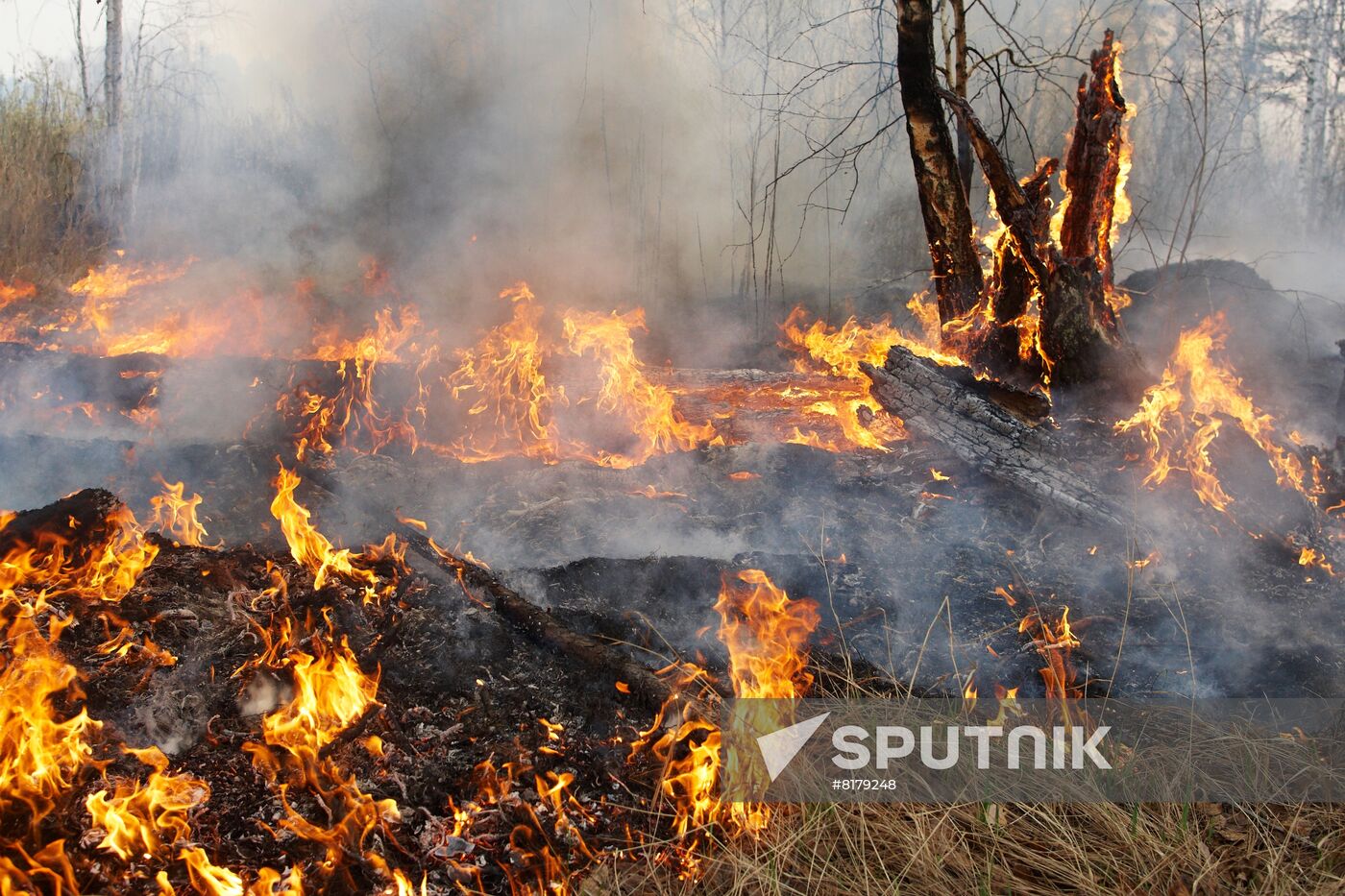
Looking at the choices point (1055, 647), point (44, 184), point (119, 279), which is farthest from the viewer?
point (44, 184)

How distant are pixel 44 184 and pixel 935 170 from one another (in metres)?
11.4

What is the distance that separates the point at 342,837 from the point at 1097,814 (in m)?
2.41

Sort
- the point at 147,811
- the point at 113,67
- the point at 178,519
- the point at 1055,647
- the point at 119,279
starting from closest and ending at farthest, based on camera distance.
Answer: the point at 147,811, the point at 1055,647, the point at 178,519, the point at 119,279, the point at 113,67

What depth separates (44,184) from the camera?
35.1 ft

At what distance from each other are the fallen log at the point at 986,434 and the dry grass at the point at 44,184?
1050 centimetres

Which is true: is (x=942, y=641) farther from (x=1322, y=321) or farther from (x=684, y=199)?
(x=684, y=199)

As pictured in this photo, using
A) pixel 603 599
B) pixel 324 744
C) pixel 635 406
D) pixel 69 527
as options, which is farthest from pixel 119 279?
pixel 324 744

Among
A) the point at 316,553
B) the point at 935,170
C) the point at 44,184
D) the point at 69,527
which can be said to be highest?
the point at 44,184

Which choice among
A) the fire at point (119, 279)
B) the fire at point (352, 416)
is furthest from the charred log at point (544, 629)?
the fire at point (119, 279)

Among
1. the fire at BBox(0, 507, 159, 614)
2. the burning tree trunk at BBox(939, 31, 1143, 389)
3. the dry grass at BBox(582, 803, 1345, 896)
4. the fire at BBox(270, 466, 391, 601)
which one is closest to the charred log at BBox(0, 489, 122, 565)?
the fire at BBox(0, 507, 159, 614)

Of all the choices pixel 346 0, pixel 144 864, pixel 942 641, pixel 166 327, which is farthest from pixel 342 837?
pixel 346 0

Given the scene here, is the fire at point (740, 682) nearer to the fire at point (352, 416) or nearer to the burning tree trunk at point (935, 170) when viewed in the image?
the fire at point (352, 416)

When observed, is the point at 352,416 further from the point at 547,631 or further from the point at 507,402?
the point at 547,631

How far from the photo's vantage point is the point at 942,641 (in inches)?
153
